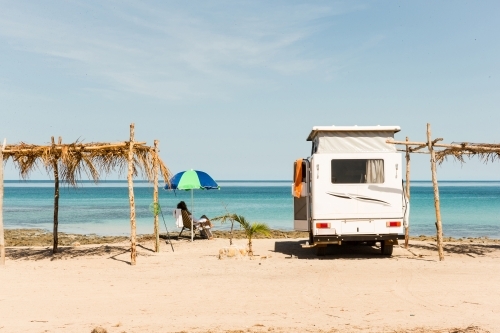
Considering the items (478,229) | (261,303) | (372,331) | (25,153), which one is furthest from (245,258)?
(478,229)

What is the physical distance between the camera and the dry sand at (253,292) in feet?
20.1

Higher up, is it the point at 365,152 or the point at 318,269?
the point at 365,152

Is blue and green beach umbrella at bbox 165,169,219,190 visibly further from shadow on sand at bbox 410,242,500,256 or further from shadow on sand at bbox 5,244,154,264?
shadow on sand at bbox 410,242,500,256

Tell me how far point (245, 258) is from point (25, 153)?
17.5ft

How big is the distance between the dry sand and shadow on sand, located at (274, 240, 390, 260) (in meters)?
0.05

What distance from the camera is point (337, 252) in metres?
12.6

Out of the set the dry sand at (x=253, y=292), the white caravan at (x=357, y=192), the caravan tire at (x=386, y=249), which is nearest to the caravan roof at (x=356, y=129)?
the white caravan at (x=357, y=192)

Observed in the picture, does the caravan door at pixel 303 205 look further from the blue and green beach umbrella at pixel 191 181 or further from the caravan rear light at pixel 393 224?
the blue and green beach umbrella at pixel 191 181

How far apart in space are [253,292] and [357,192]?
12.9 feet

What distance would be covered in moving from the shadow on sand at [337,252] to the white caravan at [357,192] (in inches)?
39.4

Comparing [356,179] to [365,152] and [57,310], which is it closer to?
[365,152]

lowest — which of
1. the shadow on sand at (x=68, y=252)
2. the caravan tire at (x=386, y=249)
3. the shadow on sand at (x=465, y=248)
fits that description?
the shadow on sand at (x=465, y=248)

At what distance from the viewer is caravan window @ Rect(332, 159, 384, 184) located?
1097 cm

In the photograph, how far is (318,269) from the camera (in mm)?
10086
